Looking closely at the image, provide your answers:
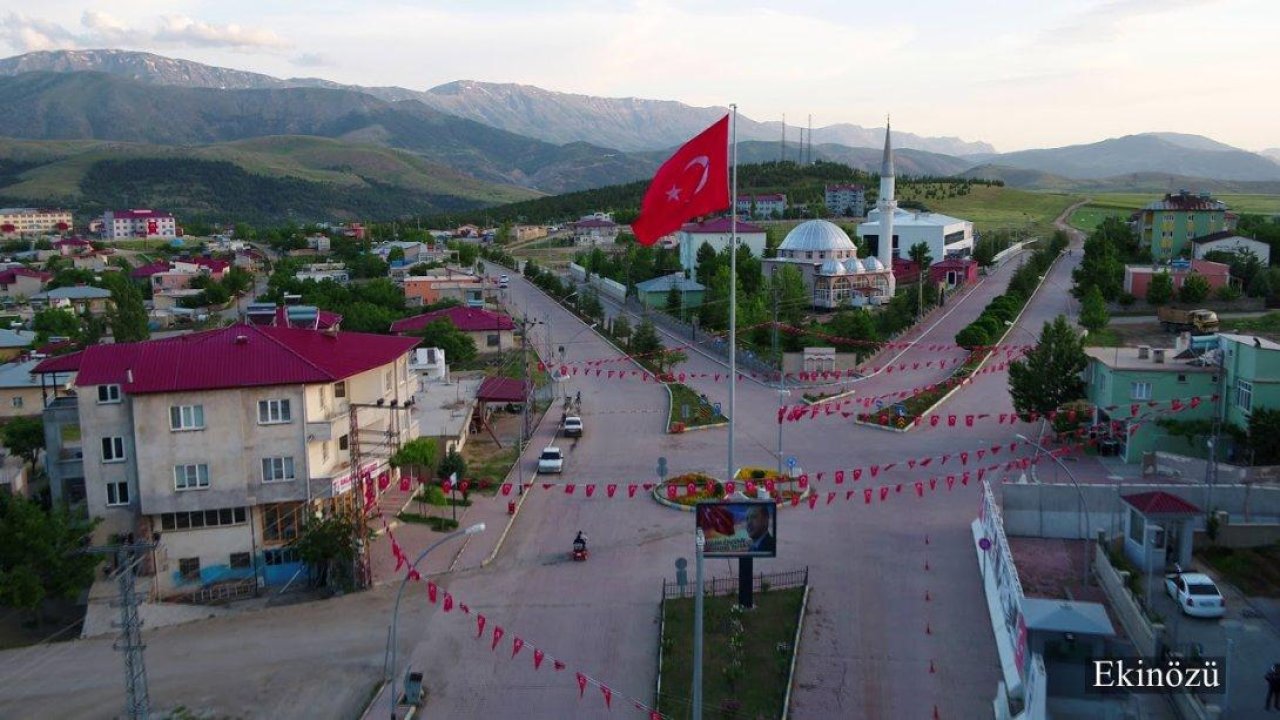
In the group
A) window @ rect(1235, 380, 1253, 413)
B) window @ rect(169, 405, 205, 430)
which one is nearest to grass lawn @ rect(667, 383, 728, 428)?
window @ rect(1235, 380, 1253, 413)

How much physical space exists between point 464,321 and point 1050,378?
92.6 ft

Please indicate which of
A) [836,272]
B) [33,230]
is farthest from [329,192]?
[836,272]

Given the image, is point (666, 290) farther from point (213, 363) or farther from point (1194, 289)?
point (213, 363)

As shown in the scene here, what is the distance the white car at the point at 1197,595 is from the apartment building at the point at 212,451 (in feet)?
52.6

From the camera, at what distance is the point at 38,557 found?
1931cm

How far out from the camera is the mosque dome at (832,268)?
2393 inches

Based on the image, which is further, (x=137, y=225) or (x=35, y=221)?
(x=35, y=221)

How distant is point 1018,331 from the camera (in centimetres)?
4866

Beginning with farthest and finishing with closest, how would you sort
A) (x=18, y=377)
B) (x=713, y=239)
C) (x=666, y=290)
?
(x=713, y=239) < (x=666, y=290) < (x=18, y=377)

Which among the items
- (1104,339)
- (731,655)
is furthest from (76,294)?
(731,655)

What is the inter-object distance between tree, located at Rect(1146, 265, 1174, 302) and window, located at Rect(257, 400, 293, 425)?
4445 centimetres

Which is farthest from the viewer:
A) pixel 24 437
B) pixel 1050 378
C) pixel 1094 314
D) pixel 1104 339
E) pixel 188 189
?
pixel 188 189

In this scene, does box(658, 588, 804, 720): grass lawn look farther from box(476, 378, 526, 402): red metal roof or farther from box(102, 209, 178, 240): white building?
box(102, 209, 178, 240): white building

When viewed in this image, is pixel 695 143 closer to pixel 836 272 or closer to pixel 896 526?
pixel 896 526
